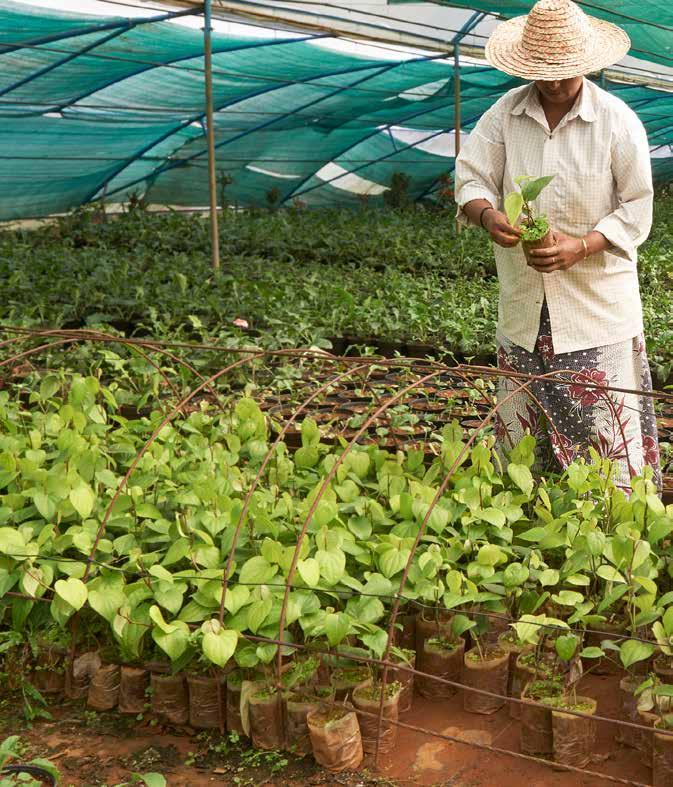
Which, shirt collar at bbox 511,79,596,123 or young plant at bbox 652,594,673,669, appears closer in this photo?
young plant at bbox 652,594,673,669

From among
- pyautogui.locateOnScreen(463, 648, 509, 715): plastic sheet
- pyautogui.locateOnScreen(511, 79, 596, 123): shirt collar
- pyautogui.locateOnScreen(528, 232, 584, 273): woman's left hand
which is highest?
pyautogui.locateOnScreen(511, 79, 596, 123): shirt collar

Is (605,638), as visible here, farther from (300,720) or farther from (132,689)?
(132,689)

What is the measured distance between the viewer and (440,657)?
7.66 feet

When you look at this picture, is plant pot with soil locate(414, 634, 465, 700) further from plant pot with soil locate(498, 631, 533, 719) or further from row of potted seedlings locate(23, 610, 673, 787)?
plant pot with soil locate(498, 631, 533, 719)

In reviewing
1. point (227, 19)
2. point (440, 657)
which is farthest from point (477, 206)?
point (227, 19)

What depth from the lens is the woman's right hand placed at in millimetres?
2443

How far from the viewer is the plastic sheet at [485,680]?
226cm

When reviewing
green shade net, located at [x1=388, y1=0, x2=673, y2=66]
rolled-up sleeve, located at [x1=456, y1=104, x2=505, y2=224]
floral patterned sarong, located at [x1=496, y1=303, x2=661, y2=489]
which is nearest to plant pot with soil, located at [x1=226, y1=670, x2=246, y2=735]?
floral patterned sarong, located at [x1=496, y1=303, x2=661, y2=489]

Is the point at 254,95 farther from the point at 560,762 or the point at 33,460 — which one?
the point at 560,762

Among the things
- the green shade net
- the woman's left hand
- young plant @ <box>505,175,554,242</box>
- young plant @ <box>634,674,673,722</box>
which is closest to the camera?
young plant @ <box>634,674,673,722</box>

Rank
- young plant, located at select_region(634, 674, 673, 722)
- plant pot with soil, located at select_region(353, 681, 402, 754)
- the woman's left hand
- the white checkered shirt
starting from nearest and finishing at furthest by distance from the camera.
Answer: young plant, located at select_region(634, 674, 673, 722), plant pot with soil, located at select_region(353, 681, 402, 754), the woman's left hand, the white checkered shirt

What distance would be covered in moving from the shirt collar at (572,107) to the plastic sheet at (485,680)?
1.37 metres

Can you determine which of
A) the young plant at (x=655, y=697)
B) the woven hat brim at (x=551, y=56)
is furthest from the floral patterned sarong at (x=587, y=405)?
the young plant at (x=655, y=697)

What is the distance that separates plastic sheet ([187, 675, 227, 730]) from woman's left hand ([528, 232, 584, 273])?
126 cm
